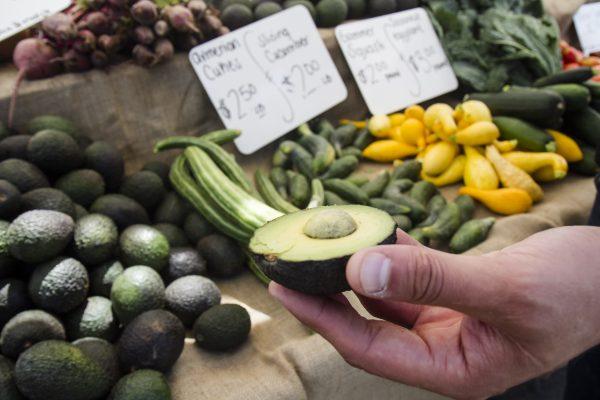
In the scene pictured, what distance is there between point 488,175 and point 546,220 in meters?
0.25

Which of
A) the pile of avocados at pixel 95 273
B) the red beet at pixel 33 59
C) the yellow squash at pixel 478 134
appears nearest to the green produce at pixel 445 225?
the yellow squash at pixel 478 134

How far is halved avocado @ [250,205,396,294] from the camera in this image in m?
0.75

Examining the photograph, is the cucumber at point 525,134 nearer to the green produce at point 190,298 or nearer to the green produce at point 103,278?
the green produce at point 190,298

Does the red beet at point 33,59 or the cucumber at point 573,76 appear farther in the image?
the cucumber at point 573,76

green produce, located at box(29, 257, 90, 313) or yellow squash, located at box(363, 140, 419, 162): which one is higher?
green produce, located at box(29, 257, 90, 313)

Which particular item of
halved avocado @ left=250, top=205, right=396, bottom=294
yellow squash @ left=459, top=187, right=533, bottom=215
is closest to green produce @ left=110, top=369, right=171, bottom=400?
halved avocado @ left=250, top=205, right=396, bottom=294

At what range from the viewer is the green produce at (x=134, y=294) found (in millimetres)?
1139

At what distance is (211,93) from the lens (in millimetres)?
1739

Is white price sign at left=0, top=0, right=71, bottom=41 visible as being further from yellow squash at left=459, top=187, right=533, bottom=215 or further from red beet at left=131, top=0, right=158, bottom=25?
yellow squash at left=459, top=187, right=533, bottom=215

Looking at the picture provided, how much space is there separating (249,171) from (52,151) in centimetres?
70

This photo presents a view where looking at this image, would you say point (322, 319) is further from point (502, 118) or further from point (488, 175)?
point (502, 118)

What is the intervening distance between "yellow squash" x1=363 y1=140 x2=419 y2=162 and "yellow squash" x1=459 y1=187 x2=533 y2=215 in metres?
0.35

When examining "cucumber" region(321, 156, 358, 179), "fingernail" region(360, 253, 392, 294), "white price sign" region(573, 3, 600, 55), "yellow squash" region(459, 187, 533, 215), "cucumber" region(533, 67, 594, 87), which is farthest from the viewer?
"white price sign" region(573, 3, 600, 55)

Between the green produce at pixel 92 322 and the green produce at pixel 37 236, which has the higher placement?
the green produce at pixel 37 236
